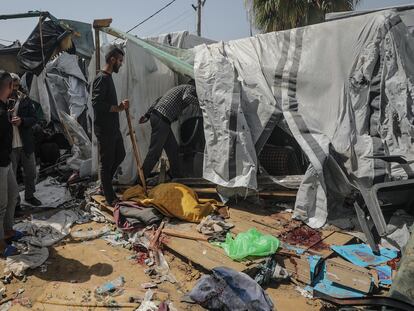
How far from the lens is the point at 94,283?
3.12 meters

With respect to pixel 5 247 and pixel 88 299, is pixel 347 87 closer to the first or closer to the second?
pixel 88 299

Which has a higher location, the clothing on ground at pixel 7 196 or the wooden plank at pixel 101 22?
the wooden plank at pixel 101 22

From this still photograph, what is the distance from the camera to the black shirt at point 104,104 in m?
4.32

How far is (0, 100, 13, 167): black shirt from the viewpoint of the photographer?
333cm

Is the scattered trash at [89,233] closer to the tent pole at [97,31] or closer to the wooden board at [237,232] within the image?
the wooden board at [237,232]

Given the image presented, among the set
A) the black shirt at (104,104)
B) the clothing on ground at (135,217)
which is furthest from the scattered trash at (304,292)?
the black shirt at (104,104)

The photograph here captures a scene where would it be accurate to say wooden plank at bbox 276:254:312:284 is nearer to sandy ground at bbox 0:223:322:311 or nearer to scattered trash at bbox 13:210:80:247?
sandy ground at bbox 0:223:322:311

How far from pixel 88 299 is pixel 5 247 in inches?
52.7

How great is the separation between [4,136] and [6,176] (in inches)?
16.3

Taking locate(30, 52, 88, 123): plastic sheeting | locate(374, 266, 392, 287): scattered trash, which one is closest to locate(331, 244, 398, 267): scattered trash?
locate(374, 266, 392, 287): scattered trash

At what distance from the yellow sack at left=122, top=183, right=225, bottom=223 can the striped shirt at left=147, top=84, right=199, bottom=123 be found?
110 centimetres

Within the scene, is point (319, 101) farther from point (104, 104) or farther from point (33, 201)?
point (33, 201)

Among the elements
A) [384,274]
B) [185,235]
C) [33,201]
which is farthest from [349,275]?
[33,201]

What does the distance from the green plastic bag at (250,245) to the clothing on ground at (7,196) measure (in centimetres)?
220
